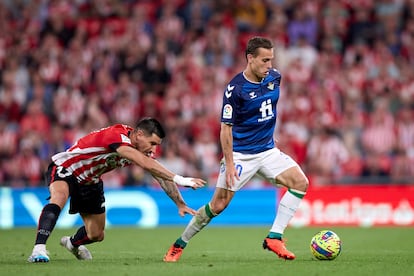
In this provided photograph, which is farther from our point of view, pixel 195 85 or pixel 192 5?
pixel 192 5

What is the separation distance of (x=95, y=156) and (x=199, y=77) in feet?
36.2

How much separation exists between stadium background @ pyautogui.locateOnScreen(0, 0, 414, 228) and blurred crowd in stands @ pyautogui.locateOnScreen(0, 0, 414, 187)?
30 mm

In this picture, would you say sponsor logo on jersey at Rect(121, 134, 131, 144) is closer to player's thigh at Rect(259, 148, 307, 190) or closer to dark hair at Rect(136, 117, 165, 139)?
dark hair at Rect(136, 117, 165, 139)

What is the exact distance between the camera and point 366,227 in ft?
59.9

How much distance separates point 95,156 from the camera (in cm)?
1038

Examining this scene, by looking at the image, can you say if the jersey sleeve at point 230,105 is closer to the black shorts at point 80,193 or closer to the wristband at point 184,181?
the wristband at point 184,181

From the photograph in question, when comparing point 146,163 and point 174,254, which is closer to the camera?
point 146,163

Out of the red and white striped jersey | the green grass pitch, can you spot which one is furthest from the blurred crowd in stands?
the red and white striped jersey

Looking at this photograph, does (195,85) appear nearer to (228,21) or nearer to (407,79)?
(228,21)

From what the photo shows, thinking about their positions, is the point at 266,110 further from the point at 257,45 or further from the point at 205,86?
the point at 205,86

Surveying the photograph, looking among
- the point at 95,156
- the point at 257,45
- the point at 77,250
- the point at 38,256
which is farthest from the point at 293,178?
the point at 38,256

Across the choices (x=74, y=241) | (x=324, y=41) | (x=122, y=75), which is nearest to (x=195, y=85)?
(x=122, y=75)

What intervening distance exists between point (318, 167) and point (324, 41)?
3.87 metres

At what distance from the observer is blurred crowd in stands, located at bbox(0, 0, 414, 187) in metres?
19.5
